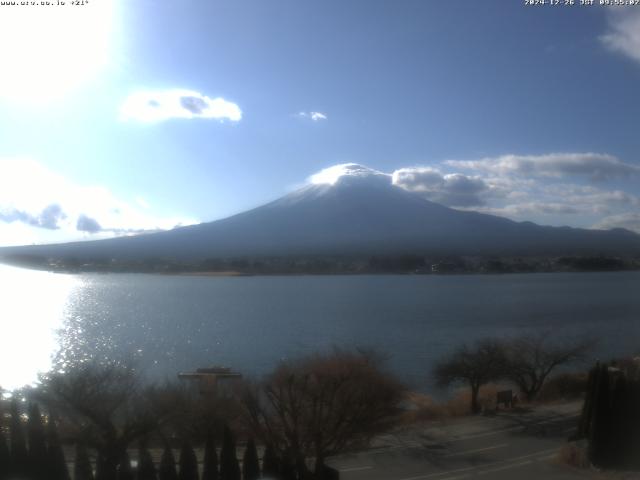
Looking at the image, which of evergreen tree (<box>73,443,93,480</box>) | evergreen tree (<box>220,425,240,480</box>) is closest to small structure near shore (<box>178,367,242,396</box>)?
evergreen tree (<box>220,425,240,480</box>)

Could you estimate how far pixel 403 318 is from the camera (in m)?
29.0

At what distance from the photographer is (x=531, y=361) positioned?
16.0 meters

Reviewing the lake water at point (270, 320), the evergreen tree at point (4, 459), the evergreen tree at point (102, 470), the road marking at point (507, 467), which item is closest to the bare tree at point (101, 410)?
the evergreen tree at point (102, 470)

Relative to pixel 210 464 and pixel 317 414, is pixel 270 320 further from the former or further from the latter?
pixel 210 464

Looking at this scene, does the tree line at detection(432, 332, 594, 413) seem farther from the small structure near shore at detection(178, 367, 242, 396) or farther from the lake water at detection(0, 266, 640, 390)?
the small structure near shore at detection(178, 367, 242, 396)

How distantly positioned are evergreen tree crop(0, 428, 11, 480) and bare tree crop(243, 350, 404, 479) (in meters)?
2.61

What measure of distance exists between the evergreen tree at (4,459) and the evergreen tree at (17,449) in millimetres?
42

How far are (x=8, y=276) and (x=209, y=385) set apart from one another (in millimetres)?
42786

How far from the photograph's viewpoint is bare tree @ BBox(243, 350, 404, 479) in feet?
25.2

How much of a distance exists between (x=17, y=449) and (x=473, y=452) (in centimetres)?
608

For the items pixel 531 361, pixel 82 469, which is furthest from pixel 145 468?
pixel 531 361

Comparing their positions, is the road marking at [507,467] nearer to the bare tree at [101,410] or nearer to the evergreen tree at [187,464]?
the evergreen tree at [187,464]

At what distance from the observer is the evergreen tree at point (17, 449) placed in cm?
669

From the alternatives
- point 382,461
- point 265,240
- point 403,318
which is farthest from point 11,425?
point 265,240
